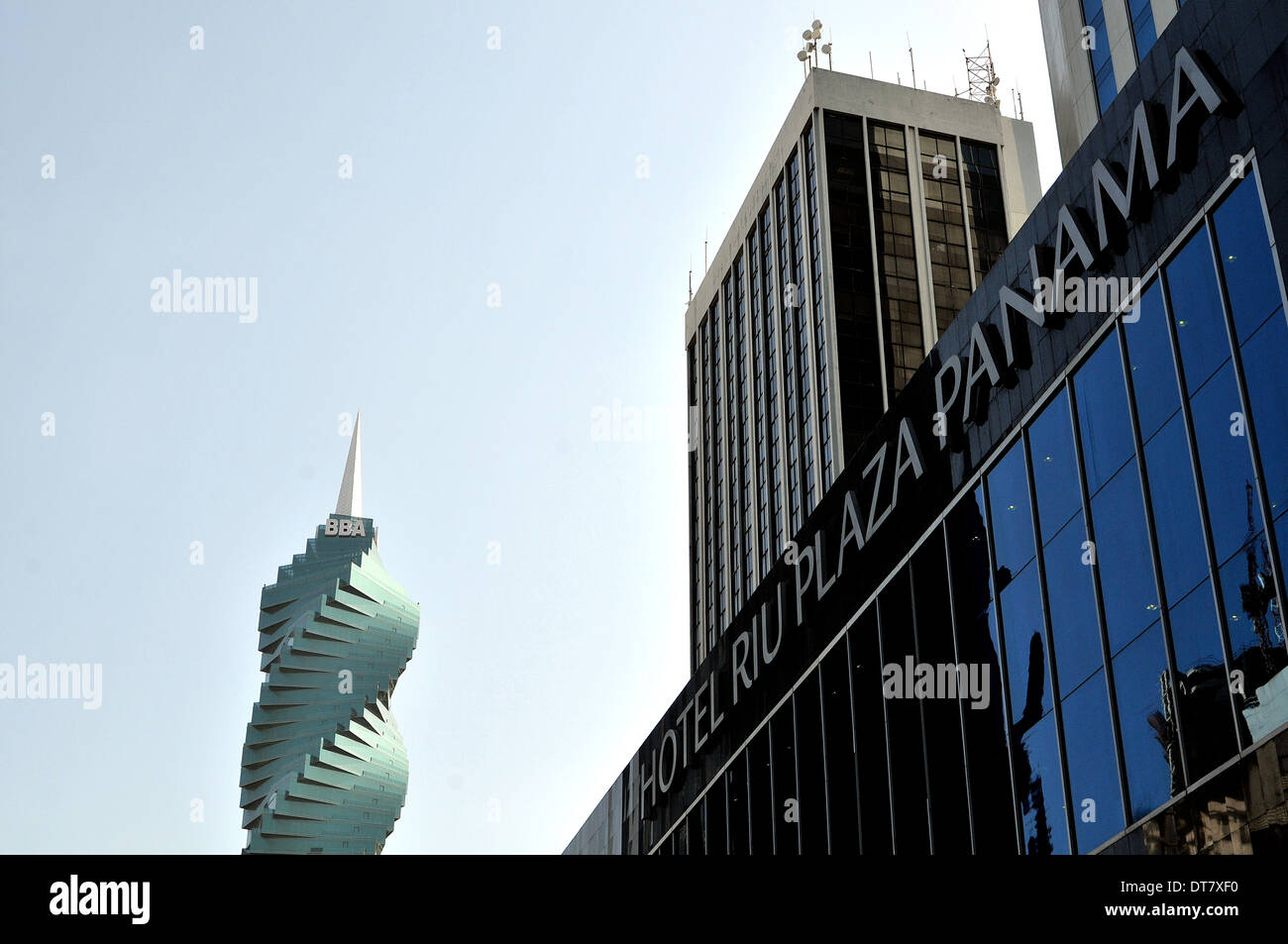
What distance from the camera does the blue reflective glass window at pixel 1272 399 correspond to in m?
19.8

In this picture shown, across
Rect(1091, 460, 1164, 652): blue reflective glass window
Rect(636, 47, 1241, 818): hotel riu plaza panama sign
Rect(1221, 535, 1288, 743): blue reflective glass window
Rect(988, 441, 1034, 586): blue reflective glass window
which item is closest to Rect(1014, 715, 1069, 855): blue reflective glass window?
Rect(1091, 460, 1164, 652): blue reflective glass window

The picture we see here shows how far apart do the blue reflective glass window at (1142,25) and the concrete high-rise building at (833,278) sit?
109ft

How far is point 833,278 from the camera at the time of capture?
74.9 metres

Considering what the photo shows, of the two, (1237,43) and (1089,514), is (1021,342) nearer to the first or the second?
(1089,514)

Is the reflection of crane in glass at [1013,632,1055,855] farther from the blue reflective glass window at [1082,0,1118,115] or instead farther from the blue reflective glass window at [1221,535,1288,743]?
the blue reflective glass window at [1082,0,1118,115]

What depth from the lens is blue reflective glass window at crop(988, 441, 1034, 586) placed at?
89.2ft

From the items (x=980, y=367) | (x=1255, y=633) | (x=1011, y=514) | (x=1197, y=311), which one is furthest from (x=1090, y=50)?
(x=1255, y=633)

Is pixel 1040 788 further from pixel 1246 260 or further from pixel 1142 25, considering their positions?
pixel 1142 25

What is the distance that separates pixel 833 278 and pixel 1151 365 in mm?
52353

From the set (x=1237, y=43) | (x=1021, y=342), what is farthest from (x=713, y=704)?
(x=1237, y=43)

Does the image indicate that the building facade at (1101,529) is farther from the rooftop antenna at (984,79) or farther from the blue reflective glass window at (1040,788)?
the rooftop antenna at (984,79)

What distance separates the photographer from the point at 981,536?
2895 centimetres

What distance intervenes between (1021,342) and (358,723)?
533 feet
